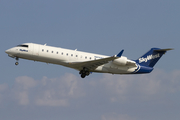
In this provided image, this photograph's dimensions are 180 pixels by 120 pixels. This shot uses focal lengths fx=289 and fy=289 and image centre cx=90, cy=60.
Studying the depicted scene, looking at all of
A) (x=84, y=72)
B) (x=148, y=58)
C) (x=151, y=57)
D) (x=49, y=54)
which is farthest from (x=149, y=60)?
(x=49, y=54)

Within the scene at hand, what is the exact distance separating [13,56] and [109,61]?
10936 mm

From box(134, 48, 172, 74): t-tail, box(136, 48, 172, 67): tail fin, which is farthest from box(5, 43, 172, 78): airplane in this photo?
box(136, 48, 172, 67): tail fin

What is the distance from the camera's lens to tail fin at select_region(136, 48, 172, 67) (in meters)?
36.0

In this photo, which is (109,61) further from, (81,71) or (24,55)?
(24,55)

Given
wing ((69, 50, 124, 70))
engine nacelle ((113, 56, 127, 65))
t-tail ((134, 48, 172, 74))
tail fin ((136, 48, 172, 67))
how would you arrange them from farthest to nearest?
tail fin ((136, 48, 172, 67))
t-tail ((134, 48, 172, 74))
engine nacelle ((113, 56, 127, 65))
wing ((69, 50, 124, 70))

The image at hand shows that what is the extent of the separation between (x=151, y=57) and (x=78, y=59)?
9.75 meters

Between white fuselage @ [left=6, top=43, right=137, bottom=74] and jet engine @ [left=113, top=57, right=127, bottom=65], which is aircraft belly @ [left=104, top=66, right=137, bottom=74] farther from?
white fuselage @ [left=6, top=43, right=137, bottom=74]

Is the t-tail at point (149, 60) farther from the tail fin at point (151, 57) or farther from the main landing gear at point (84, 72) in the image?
the main landing gear at point (84, 72)

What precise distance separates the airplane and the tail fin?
81 centimetres

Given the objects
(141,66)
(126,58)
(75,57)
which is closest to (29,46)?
(75,57)

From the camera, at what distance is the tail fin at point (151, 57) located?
36.0m

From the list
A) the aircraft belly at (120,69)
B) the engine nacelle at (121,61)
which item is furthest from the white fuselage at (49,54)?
the engine nacelle at (121,61)

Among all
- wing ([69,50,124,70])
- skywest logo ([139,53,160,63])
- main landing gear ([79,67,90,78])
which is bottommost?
main landing gear ([79,67,90,78])

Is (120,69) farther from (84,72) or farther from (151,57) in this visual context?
(151,57)
